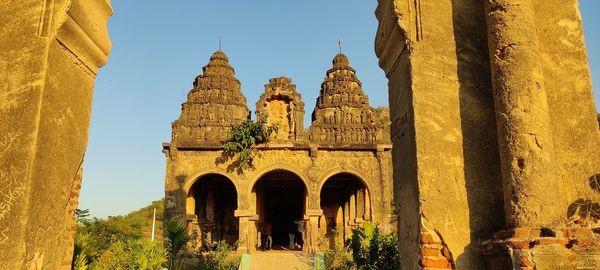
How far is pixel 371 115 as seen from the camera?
1995cm

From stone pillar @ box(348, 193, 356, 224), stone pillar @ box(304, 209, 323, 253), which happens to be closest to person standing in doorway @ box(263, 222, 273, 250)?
stone pillar @ box(348, 193, 356, 224)

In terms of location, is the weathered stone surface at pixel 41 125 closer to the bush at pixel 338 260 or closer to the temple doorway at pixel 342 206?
the bush at pixel 338 260

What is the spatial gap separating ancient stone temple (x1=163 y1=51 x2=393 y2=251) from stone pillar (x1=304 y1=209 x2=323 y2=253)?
0.04 m

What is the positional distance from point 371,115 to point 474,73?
16.6m

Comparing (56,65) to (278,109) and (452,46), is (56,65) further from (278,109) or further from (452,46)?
(278,109)

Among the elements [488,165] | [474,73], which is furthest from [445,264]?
[474,73]

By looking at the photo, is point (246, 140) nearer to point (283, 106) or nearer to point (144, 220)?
point (283, 106)

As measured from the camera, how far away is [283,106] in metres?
20.3

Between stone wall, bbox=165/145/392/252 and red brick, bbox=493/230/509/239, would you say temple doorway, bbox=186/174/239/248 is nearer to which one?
stone wall, bbox=165/145/392/252

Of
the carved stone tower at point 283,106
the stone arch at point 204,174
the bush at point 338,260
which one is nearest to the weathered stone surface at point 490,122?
the bush at point 338,260

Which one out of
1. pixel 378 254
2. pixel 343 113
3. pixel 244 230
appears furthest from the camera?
pixel 343 113

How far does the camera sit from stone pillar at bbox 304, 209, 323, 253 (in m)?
16.4

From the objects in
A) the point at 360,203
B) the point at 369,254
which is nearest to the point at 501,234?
the point at 369,254

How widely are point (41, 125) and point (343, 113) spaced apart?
57.8ft
